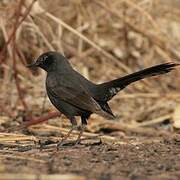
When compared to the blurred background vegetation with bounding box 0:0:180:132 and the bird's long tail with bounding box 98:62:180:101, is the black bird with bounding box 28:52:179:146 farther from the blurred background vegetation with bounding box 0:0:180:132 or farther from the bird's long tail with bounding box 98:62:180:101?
the blurred background vegetation with bounding box 0:0:180:132

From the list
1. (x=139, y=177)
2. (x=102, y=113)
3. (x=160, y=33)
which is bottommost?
(x=139, y=177)

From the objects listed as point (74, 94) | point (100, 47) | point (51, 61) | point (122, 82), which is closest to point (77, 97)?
point (74, 94)

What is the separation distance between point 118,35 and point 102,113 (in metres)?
4.89

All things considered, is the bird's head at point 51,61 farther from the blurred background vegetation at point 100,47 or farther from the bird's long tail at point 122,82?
the blurred background vegetation at point 100,47

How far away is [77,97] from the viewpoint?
5289mm

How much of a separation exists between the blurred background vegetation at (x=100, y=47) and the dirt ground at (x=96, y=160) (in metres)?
1.89

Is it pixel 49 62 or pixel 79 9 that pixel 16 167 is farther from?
pixel 79 9

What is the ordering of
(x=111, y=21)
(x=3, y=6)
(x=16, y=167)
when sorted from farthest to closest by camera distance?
(x=111, y=21) → (x=3, y=6) → (x=16, y=167)

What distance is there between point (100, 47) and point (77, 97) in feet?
11.8

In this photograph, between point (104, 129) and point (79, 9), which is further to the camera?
point (79, 9)

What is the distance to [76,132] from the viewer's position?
21.4ft

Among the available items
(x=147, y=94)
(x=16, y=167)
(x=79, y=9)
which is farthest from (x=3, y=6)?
(x=16, y=167)

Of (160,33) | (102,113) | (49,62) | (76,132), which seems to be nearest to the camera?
(102,113)

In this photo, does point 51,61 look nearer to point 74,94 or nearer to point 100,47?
point 74,94
